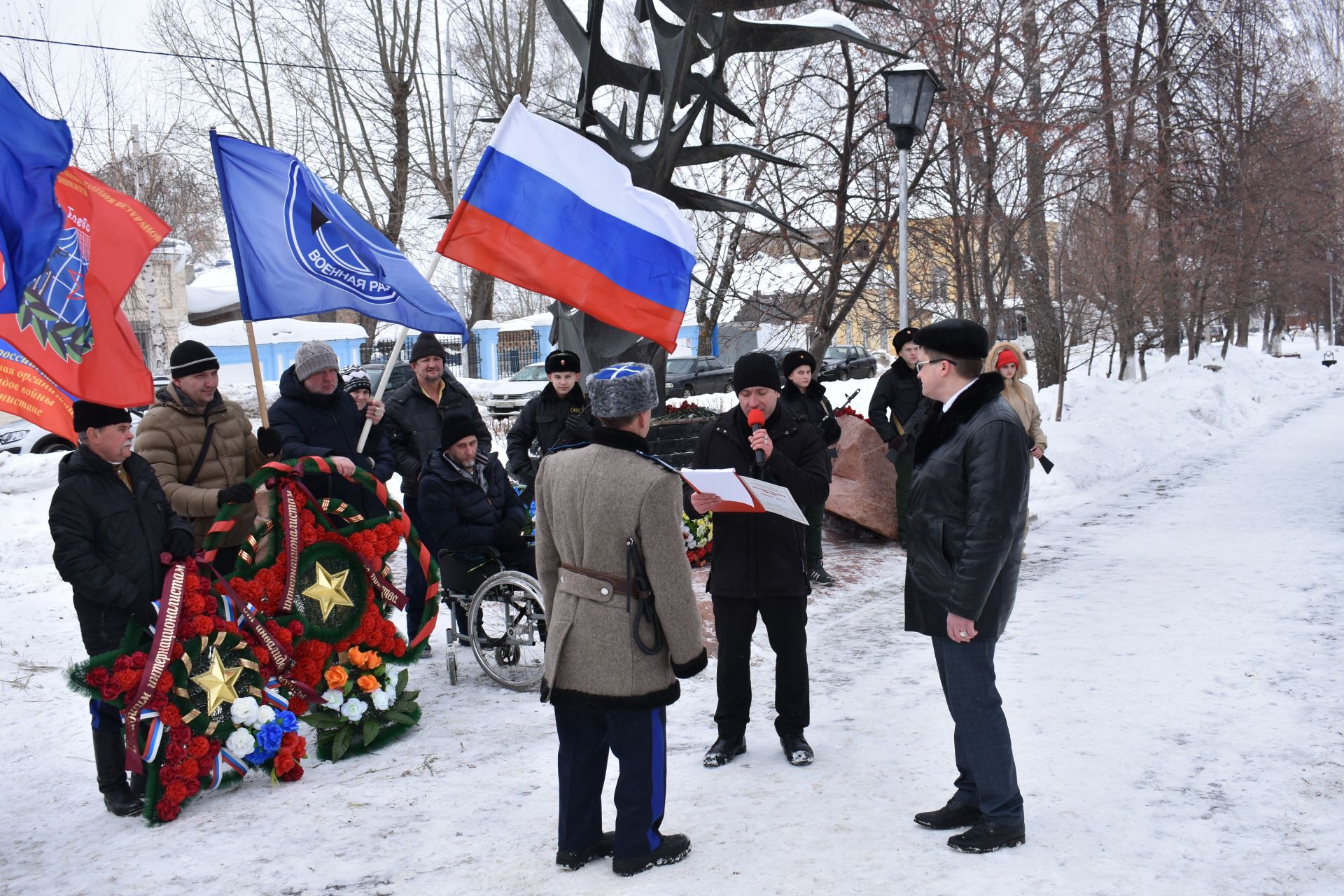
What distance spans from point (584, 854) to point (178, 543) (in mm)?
2209

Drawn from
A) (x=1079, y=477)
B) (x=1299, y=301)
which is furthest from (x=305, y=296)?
(x=1299, y=301)

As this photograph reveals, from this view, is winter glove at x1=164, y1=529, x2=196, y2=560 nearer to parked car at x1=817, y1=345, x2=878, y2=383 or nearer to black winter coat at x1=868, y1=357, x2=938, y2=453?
black winter coat at x1=868, y1=357, x2=938, y2=453

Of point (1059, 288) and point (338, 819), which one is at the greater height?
point (1059, 288)

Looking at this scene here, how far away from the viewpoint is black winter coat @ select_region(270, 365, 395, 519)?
591 cm

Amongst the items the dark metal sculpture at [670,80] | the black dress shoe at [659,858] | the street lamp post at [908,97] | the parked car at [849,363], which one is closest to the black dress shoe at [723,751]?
the black dress shoe at [659,858]

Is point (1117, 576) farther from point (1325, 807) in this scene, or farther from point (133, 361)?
point (133, 361)

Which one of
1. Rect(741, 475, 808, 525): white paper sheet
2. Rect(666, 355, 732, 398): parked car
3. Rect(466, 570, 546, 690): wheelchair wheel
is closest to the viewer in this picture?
Rect(741, 475, 808, 525): white paper sheet

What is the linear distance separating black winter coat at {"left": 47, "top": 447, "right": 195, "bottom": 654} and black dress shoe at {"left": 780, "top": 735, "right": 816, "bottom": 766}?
→ 9.10ft

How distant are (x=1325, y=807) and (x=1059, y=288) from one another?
14.1 metres

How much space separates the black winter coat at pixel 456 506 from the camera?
230 inches

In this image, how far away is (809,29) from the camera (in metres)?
8.58

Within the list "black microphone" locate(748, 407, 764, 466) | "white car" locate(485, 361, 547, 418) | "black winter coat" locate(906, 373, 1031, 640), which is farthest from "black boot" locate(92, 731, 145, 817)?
"white car" locate(485, 361, 547, 418)

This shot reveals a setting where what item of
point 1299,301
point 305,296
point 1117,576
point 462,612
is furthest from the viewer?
point 1299,301

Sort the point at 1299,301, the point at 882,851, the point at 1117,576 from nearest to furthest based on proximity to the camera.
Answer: the point at 882,851
the point at 1117,576
the point at 1299,301
